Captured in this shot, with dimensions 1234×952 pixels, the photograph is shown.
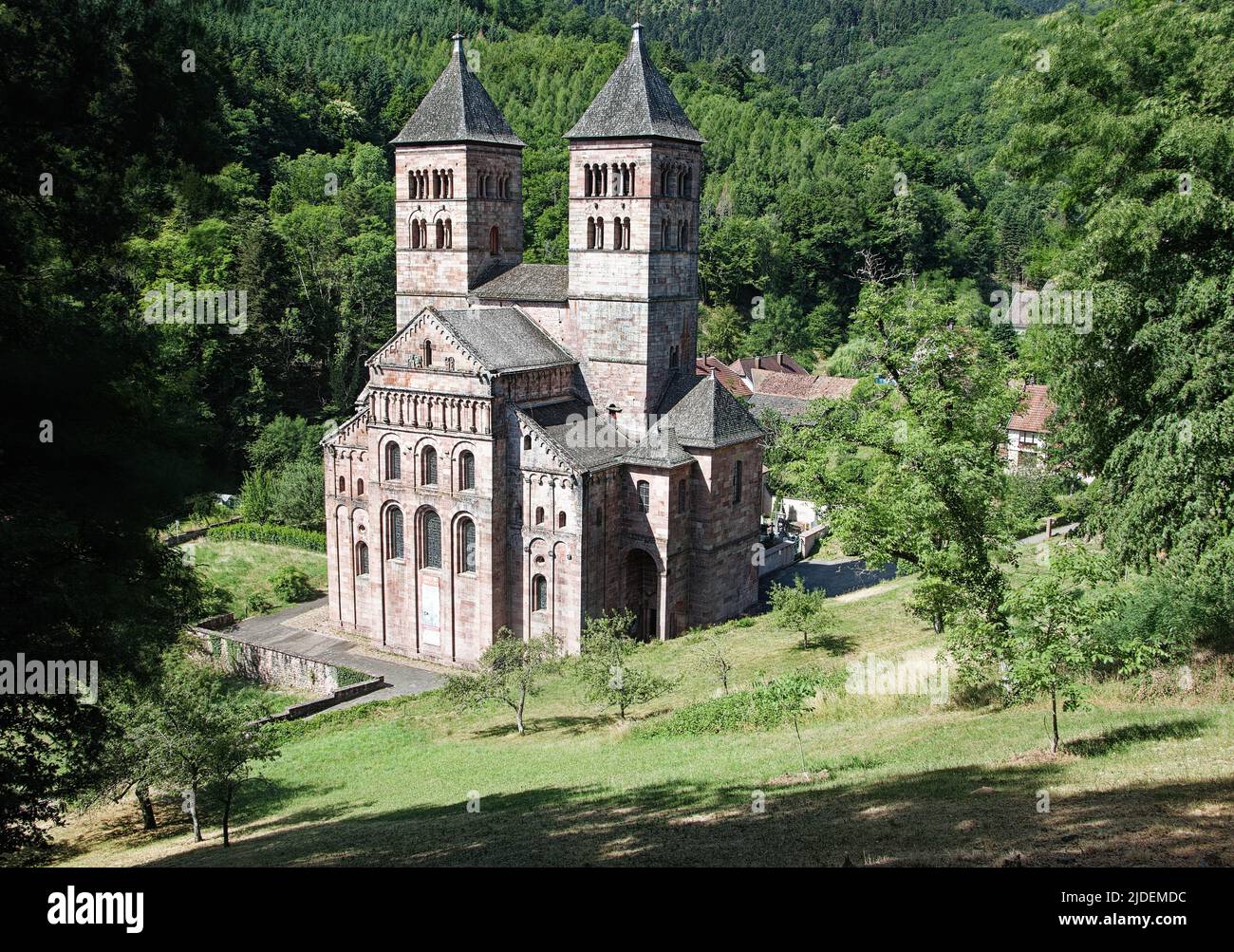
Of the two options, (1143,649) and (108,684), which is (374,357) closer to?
(108,684)

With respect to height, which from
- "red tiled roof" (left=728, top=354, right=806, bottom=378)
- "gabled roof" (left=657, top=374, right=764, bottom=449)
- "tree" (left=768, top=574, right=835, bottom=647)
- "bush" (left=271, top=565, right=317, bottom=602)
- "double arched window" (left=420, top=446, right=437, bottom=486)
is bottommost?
"tree" (left=768, top=574, right=835, bottom=647)

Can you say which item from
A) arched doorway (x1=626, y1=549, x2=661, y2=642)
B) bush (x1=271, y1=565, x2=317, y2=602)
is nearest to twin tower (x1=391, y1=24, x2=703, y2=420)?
arched doorway (x1=626, y1=549, x2=661, y2=642)

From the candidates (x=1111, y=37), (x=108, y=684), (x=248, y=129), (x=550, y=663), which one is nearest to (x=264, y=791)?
(x=108, y=684)

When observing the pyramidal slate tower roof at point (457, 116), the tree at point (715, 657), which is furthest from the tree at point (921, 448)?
the pyramidal slate tower roof at point (457, 116)

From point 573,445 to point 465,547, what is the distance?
6046mm

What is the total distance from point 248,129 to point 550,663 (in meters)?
73.5

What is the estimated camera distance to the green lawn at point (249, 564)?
173ft

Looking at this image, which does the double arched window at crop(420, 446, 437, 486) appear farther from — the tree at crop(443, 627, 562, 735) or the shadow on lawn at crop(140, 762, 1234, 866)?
the shadow on lawn at crop(140, 762, 1234, 866)

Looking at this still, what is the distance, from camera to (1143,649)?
1811cm

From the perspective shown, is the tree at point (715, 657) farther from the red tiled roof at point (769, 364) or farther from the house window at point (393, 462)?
the red tiled roof at point (769, 364)

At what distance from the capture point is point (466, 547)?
4369 cm

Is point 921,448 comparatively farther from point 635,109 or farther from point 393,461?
point 393,461

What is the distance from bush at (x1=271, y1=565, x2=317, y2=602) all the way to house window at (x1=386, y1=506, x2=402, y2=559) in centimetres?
896

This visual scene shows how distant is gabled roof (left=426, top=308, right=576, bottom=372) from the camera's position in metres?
42.1
